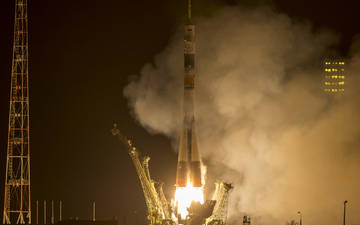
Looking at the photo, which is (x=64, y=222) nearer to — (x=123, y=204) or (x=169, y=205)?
(x=169, y=205)

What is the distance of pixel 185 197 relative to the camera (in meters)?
43.8

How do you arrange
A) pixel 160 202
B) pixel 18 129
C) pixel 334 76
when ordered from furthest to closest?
pixel 334 76 < pixel 160 202 < pixel 18 129

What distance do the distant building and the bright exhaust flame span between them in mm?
16405

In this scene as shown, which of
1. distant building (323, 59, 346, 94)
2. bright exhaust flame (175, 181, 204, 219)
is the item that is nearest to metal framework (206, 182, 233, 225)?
bright exhaust flame (175, 181, 204, 219)

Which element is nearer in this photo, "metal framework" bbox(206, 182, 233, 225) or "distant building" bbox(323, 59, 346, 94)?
"metal framework" bbox(206, 182, 233, 225)

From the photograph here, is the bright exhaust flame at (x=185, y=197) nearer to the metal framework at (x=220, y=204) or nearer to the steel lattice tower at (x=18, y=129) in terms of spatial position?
the metal framework at (x=220, y=204)

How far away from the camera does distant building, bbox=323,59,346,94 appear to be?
56250mm

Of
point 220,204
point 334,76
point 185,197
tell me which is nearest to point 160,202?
point 185,197

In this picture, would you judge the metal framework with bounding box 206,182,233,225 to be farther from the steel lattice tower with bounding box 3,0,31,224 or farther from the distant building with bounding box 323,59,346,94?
the distant building with bounding box 323,59,346,94

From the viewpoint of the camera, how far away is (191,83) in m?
42.5

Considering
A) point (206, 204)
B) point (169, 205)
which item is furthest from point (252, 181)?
point (206, 204)

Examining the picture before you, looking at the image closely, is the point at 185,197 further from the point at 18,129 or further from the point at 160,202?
the point at 18,129

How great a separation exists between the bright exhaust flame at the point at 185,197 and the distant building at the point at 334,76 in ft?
53.8

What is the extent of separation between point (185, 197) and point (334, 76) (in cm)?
1812
